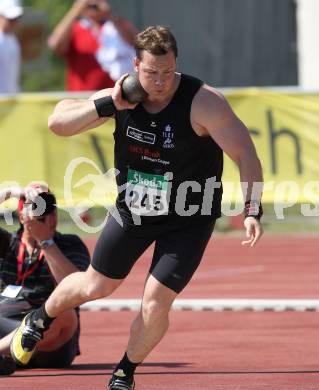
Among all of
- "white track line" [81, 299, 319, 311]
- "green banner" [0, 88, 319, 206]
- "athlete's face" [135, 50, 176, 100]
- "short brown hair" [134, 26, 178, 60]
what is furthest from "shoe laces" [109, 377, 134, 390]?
"green banner" [0, 88, 319, 206]

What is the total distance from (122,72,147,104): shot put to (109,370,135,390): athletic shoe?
4.88 ft

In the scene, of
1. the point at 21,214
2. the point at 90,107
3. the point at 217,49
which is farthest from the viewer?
the point at 217,49

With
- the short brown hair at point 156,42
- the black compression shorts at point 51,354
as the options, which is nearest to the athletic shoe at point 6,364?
the black compression shorts at point 51,354

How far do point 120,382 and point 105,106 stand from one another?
1.50m

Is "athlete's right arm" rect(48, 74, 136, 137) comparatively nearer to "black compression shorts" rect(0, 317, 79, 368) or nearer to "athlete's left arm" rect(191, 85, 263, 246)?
"athlete's left arm" rect(191, 85, 263, 246)

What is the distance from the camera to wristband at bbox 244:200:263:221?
7.19 m

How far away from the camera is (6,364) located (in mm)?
7961

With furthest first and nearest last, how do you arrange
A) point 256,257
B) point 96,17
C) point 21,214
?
point 96,17
point 256,257
point 21,214

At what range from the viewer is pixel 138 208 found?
7.42 m

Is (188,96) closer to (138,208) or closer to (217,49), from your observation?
(138,208)

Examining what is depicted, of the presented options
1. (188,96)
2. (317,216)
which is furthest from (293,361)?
(317,216)

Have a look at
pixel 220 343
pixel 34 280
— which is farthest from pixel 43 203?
pixel 220 343

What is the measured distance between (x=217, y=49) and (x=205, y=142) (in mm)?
14149

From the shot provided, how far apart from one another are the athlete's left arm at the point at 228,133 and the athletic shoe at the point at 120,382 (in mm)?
991
